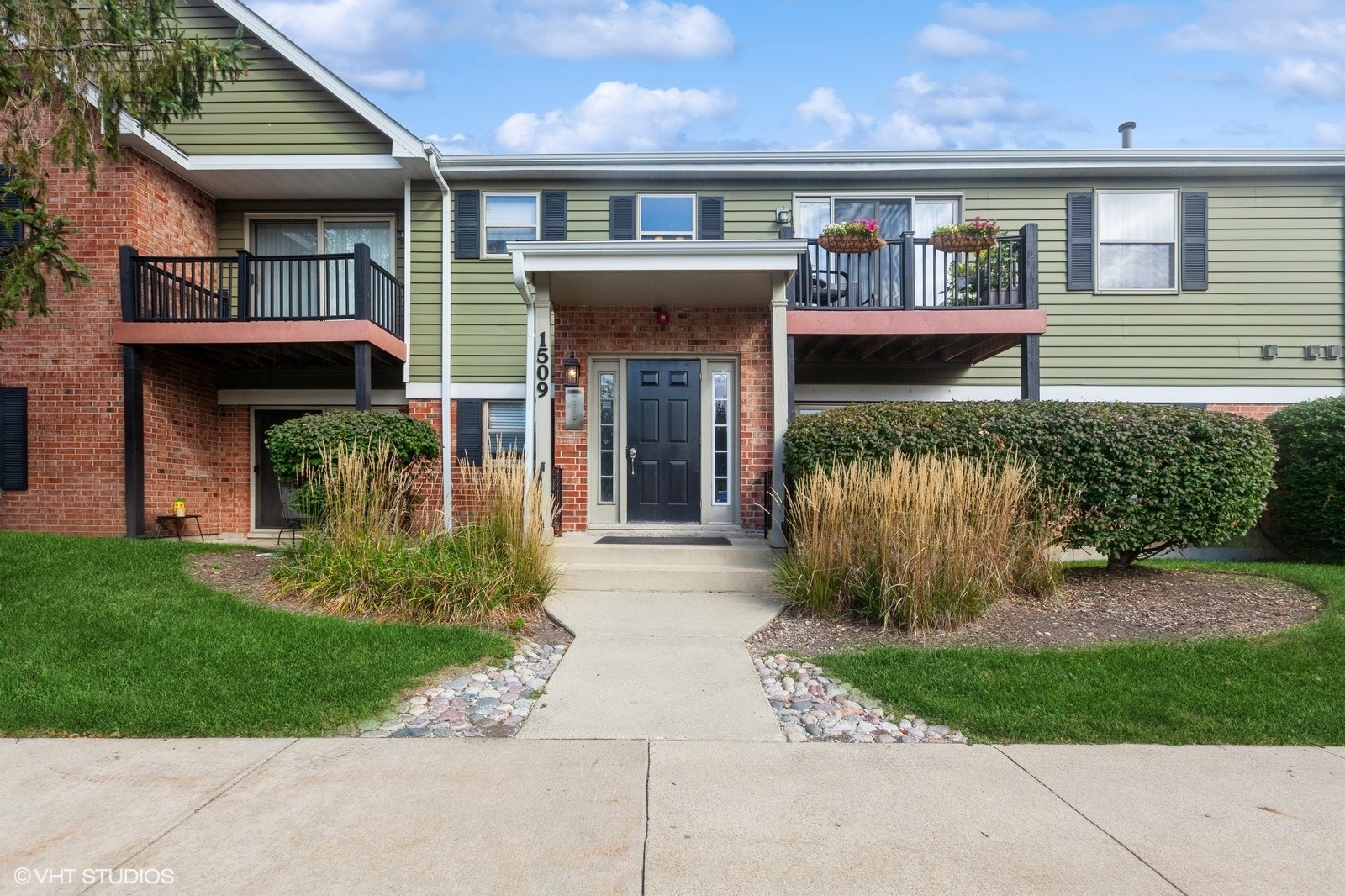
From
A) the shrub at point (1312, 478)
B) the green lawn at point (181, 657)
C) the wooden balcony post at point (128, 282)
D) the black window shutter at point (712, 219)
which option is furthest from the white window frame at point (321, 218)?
the shrub at point (1312, 478)

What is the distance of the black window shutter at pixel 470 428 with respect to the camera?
1007 cm

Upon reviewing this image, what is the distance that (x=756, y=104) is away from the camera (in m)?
16.2

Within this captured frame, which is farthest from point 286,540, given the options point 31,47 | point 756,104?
point 756,104

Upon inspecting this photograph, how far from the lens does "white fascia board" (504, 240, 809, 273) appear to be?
7.47 m

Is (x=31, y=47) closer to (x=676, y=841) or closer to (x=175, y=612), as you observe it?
(x=175, y=612)

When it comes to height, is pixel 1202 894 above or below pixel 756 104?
below

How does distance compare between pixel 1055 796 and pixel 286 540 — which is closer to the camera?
pixel 1055 796

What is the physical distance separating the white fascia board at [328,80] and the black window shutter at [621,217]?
7.97 ft

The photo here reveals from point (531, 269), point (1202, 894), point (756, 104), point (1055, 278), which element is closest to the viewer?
point (1202, 894)

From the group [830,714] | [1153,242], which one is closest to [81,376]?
[830,714]

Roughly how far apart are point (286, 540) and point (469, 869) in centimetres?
800

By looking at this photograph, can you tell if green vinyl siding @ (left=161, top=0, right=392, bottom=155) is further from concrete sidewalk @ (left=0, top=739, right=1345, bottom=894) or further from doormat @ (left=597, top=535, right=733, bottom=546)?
concrete sidewalk @ (left=0, top=739, right=1345, bottom=894)

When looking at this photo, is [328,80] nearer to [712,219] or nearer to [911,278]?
[712,219]

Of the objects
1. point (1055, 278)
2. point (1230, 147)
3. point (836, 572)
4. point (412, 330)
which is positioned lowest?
point (836, 572)
